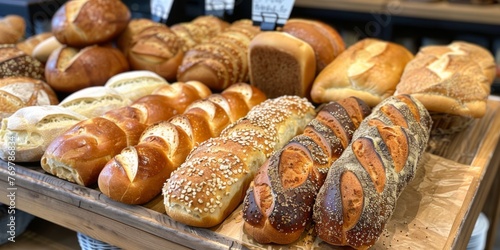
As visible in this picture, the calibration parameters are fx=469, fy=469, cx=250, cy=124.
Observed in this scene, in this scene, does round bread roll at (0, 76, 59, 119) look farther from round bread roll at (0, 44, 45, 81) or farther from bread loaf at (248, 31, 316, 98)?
bread loaf at (248, 31, 316, 98)

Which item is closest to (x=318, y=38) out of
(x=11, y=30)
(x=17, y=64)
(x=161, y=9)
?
Result: (x=161, y=9)

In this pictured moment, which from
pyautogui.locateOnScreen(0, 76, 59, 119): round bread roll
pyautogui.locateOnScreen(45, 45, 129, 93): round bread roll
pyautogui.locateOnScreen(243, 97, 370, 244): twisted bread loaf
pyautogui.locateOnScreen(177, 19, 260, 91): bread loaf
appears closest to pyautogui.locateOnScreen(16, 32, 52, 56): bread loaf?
pyautogui.locateOnScreen(45, 45, 129, 93): round bread roll

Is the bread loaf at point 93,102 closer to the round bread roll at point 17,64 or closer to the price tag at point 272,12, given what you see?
the round bread roll at point 17,64

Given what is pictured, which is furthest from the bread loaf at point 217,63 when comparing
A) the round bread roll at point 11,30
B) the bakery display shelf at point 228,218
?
the round bread roll at point 11,30

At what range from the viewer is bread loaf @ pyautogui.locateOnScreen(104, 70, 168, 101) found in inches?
86.2

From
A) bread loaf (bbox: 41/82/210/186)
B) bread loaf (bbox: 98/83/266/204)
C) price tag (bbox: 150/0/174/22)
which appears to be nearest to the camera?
bread loaf (bbox: 98/83/266/204)

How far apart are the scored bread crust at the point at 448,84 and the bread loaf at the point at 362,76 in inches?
2.5

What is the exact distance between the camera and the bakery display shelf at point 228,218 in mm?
1398

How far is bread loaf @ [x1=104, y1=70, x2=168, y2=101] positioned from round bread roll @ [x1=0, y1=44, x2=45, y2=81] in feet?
1.21

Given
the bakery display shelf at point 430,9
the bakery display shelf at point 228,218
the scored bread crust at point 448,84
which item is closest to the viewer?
the bakery display shelf at point 228,218

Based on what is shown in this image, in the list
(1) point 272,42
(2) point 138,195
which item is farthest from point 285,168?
(1) point 272,42

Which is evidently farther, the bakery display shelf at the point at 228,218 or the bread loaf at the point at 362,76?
the bread loaf at the point at 362,76

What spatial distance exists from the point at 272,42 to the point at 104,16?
0.86 m

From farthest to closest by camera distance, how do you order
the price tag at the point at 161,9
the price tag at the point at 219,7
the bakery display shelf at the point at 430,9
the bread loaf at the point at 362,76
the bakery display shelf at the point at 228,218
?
the bakery display shelf at the point at 430,9, the price tag at the point at 219,7, the price tag at the point at 161,9, the bread loaf at the point at 362,76, the bakery display shelf at the point at 228,218
